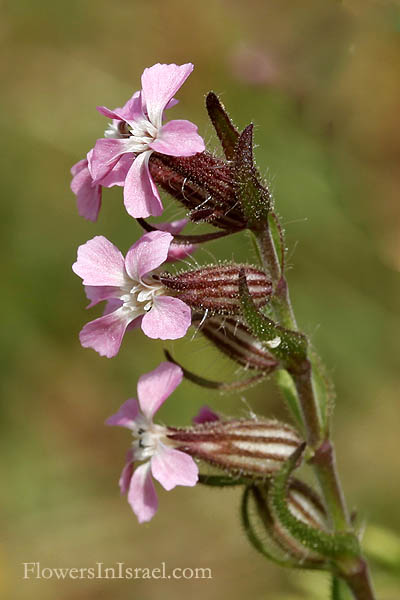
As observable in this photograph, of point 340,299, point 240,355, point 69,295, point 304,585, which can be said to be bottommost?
point 304,585

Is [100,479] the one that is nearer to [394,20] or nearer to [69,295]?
[69,295]

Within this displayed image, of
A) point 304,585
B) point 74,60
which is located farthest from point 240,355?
point 74,60

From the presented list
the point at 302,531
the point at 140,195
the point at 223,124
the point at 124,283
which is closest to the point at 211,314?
the point at 124,283

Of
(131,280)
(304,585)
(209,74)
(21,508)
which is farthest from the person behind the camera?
(209,74)

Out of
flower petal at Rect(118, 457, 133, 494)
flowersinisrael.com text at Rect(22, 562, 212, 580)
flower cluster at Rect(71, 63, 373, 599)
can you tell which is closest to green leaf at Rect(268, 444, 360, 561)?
flower cluster at Rect(71, 63, 373, 599)

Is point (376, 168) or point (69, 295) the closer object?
point (376, 168)

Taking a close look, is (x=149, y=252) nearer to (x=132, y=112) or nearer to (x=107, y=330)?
(x=107, y=330)

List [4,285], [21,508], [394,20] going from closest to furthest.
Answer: [394,20] < [21,508] < [4,285]
